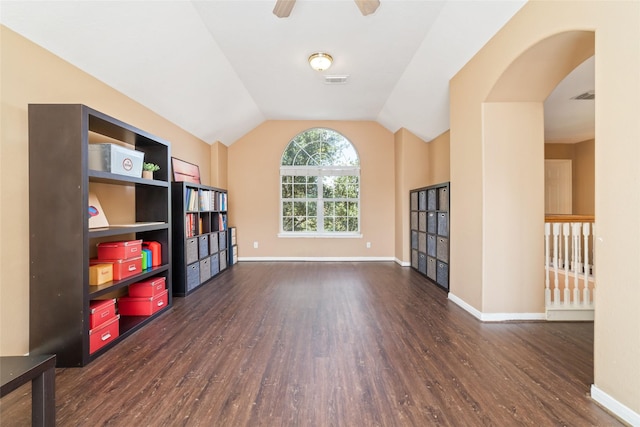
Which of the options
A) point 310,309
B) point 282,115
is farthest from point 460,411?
point 282,115

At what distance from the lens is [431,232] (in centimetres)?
404

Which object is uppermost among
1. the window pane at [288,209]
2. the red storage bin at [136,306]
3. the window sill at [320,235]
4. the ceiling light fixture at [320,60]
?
the ceiling light fixture at [320,60]

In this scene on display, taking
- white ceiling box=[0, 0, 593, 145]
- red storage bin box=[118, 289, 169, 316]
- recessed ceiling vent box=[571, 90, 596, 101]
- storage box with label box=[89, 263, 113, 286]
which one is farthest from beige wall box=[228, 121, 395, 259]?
storage box with label box=[89, 263, 113, 286]

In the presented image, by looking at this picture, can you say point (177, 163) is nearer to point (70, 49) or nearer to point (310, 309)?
point (70, 49)

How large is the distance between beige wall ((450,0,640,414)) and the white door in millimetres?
4218

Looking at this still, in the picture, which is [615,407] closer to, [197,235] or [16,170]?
[16,170]

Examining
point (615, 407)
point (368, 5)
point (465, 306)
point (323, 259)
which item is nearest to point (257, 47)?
point (368, 5)

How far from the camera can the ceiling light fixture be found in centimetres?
316

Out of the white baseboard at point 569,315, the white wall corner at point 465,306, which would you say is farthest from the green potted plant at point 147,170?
the white baseboard at point 569,315

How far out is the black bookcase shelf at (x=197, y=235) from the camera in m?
3.39

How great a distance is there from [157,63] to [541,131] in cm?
389

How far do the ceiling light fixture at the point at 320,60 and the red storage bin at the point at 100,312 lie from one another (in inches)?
125

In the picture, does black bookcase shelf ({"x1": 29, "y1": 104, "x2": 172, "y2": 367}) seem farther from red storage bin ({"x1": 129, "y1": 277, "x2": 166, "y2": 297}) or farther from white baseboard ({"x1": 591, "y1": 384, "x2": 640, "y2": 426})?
white baseboard ({"x1": 591, "y1": 384, "x2": 640, "y2": 426})

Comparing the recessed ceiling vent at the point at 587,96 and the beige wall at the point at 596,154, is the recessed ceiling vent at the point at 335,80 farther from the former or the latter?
the recessed ceiling vent at the point at 587,96
